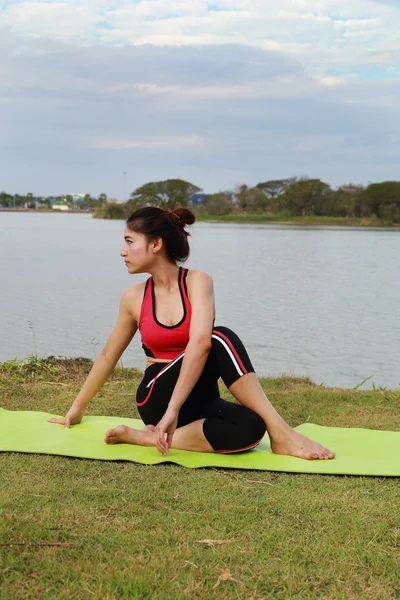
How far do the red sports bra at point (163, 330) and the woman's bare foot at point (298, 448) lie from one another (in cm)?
59

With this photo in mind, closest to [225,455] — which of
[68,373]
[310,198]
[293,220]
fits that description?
[68,373]

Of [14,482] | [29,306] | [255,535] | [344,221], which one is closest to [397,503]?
[255,535]

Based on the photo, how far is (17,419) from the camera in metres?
3.62

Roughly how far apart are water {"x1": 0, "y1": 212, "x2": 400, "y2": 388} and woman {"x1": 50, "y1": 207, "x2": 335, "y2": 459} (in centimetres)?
349

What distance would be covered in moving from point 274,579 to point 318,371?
17.2 ft

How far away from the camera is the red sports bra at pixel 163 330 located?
3.11m

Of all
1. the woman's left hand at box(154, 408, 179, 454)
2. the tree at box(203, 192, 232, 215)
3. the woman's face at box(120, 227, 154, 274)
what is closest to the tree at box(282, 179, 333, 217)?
the tree at box(203, 192, 232, 215)

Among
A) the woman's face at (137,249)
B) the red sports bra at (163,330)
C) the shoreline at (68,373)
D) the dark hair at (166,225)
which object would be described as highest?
the dark hair at (166,225)

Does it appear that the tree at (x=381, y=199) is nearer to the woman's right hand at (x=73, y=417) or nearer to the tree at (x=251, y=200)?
the tree at (x=251, y=200)

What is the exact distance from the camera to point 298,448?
9.95ft

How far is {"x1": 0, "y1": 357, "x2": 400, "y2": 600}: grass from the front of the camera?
186 cm

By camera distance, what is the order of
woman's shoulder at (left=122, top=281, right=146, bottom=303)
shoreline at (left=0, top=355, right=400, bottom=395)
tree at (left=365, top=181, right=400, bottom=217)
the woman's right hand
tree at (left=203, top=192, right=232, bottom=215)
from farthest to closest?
tree at (left=203, top=192, right=232, bottom=215)
tree at (left=365, top=181, right=400, bottom=217)
shoreline at (left=0, top=355, right=400, bottom=395)
the woman's right hand
woman's shoulder at (left=122, top=281, right=146, bottom=303)

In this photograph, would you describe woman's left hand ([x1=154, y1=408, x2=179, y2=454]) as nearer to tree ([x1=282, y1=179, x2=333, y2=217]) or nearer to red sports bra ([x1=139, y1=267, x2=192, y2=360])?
red sports bra ([x1=139, y1=267, x2=192, y2=360])

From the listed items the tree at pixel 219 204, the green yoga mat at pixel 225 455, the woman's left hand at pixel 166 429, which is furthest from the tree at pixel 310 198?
the woman's left hand at pixel 166 429
